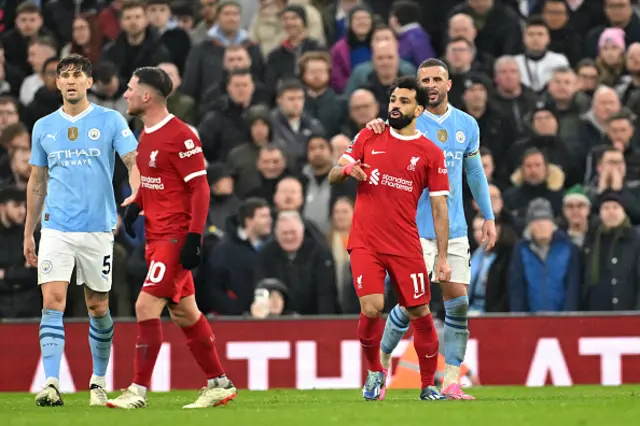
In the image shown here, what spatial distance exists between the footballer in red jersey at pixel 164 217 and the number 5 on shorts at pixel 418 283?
1616 millimetres

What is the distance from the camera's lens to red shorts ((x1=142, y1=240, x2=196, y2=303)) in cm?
1111

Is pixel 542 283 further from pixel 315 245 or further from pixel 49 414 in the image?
pixel 49 414

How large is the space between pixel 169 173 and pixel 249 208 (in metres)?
5.18

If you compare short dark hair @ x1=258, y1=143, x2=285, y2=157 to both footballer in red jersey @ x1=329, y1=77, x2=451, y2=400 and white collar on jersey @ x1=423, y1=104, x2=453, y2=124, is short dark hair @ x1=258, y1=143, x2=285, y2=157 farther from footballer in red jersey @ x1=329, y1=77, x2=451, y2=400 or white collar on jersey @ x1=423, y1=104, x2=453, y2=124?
footballer in red jersey @ x1=329, y1=77, x2=451, y2=400

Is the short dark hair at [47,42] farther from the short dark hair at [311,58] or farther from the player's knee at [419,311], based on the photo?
the player's knee at [419,311]

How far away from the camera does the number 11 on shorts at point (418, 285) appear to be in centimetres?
1161

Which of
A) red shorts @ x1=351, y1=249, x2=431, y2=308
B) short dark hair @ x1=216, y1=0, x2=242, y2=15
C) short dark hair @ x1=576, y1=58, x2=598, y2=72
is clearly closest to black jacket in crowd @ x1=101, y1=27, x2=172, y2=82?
short dark hair @ x1=216, y1=0, x2=242, y2=15

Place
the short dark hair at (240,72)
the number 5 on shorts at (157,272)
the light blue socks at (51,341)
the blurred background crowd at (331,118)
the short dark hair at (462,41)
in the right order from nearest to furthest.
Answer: the number 5 on shorts at (157,272)
the light blue socks at (51,341)
the blurred background crowd at (331,118)
the short dark hair at (240,72)
the short dark hair at (462,41)

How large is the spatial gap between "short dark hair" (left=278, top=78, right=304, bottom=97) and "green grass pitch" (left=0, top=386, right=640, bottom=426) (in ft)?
17.9

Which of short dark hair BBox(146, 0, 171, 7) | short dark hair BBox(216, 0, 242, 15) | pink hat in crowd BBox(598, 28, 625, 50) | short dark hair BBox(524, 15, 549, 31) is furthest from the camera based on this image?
short dark hair BBox(146, 0, 171, 7)

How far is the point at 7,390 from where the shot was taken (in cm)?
1545

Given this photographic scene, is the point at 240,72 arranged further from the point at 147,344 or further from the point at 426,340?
the point at 147,344

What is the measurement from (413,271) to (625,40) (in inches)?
359

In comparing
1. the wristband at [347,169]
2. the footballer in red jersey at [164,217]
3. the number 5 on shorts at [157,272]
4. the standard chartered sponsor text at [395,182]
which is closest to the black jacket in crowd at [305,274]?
the standard chartered sponsor text at [395,182]
